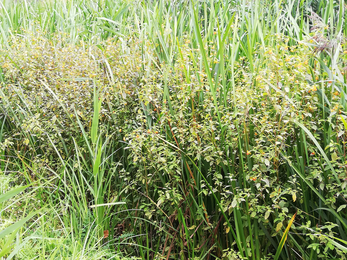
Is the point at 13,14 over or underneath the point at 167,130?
over

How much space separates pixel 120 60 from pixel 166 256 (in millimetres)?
1514

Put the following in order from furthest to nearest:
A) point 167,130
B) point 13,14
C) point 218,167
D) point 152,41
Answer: point 13,14, point 152,41, point 167,130, point 218,167

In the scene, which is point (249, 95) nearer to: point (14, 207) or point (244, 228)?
point (244, 228)

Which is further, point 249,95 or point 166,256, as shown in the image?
point 166,256

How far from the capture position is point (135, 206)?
2.29 meters

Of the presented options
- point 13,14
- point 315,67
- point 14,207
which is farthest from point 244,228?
point 13,14

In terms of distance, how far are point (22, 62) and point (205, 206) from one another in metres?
2.08

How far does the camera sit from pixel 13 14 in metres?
4.79

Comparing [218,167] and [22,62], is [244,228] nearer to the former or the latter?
[218,167]

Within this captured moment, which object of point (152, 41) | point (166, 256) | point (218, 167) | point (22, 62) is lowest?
point (166, 256)

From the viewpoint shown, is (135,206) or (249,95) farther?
(135,206)

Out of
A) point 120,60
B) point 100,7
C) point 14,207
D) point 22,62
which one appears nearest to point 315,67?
point 120,60

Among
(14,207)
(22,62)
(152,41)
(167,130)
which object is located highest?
(152,41)

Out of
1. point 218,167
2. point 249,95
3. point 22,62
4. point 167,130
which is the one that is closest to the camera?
point 249,95
